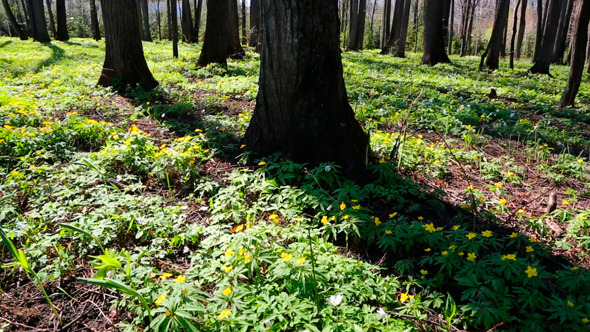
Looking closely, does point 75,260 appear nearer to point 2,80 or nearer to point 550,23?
point 2,80

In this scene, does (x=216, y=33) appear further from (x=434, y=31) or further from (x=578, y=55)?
(x=434, y=31)

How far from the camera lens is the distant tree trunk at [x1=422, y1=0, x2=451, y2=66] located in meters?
13.9

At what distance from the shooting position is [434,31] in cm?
1420

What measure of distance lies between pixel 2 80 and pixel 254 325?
949 cm

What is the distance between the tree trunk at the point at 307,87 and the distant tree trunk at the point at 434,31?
12130 mm

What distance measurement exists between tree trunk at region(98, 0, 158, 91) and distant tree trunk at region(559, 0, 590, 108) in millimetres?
7896

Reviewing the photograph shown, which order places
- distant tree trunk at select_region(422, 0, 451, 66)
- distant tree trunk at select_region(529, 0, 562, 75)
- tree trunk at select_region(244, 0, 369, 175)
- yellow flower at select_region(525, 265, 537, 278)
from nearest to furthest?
yellow flower at select_region(525, 265, 537, 278)
tree trunk at select_region(244, 0, 369, 175)
distant tree trunk at select_region(529, 0, 562, 75)
distant tree trunk at select_region(422, 0, 451, 66)

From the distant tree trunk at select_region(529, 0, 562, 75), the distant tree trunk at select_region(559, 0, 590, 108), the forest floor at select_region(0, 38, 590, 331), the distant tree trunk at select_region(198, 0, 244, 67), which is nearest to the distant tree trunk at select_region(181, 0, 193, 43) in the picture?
the distant tree trunk at select_region(198, 0, 244, 67)

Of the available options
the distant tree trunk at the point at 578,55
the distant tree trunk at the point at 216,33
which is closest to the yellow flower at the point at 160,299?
the distant tree trunk at the point at 578,55

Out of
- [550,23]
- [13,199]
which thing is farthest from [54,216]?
[550,23]

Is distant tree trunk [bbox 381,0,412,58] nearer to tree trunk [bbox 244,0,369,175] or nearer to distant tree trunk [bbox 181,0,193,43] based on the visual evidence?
distant tree trunk [bbox 181,0,193,43]

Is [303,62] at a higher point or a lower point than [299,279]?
higher

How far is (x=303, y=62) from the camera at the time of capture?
11.9 feet

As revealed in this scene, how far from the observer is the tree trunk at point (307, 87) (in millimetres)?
3564
